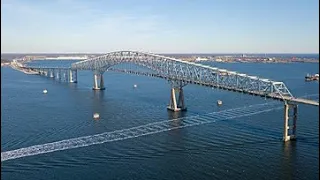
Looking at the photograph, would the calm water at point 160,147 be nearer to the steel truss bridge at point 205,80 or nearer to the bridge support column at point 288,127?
the bridge support column at point 288,127

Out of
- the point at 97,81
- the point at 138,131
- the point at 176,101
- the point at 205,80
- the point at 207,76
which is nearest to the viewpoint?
the point at 138,131

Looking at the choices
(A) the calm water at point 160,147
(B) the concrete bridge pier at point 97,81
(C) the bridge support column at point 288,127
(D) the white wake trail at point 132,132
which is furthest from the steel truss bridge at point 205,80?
(B) the concrete bridge pier at point 97,81

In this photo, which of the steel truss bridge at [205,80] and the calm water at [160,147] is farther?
the steel truss bridge at [205,80]

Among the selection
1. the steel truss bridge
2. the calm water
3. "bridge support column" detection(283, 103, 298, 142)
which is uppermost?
the steel truss bridge

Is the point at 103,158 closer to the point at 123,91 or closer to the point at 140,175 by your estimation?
the point at 140,175

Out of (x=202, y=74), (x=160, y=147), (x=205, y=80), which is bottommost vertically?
(x=160, y=147)

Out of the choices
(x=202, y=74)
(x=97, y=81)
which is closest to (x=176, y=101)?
(x=202, y=74)

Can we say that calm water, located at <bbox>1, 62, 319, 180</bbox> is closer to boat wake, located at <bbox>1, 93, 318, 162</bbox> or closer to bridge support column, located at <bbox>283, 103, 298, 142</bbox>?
bridge support column, located at <bbox>283, 103, 298, 142</bbox>

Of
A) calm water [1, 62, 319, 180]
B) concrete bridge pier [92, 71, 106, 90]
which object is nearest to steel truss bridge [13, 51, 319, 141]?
calm water [1, 62, 319, 180]

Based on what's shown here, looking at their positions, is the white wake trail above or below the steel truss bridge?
below

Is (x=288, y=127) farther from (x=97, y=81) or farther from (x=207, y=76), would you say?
(x=97, y=81)

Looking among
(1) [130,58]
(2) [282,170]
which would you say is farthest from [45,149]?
(1) [130,58]
